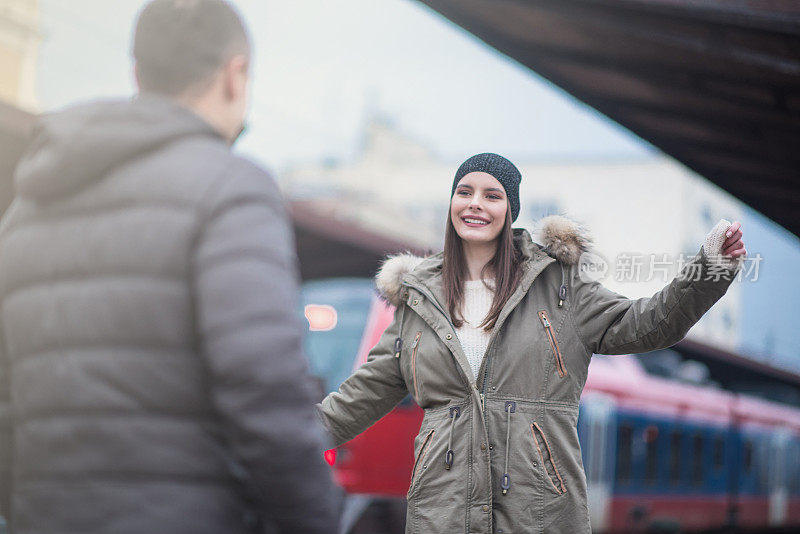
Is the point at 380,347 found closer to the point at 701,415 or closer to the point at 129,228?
the point at 129,228

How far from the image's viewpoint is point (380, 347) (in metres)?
3.33

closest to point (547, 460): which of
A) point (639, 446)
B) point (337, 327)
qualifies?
point (337, 327)

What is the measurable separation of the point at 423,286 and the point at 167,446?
61.3 inches

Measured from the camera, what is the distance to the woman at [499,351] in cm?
293

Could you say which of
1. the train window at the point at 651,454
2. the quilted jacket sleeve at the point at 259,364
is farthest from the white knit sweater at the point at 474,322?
the train window at the point at 651,454

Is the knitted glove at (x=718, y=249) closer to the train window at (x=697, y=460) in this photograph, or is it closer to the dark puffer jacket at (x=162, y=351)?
the dark puffer jacket at (x=162, y=351)

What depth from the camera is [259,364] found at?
180cm

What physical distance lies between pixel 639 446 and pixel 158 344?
42.1 ft

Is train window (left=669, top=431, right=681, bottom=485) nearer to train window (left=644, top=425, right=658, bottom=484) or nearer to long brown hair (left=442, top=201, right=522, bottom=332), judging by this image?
train window (left=644, top=425, right=658, bottom=484)

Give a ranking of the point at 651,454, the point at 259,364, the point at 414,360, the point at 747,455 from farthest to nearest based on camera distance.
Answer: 1. the point at 747,455
2. the point at 651,454
3. the point at 414,360
4. the point at 259,364

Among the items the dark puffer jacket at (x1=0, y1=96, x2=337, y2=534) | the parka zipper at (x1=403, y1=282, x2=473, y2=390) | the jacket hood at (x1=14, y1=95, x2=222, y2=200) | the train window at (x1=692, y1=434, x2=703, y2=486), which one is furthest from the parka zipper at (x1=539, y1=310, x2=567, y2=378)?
the train window at (x1=692, y1=434, x2=703, y2=486)

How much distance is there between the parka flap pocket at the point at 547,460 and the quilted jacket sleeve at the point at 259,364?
117cm

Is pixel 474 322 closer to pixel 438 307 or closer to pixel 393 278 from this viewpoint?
pixel 438 307

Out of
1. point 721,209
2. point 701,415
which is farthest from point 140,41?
point 721,209
